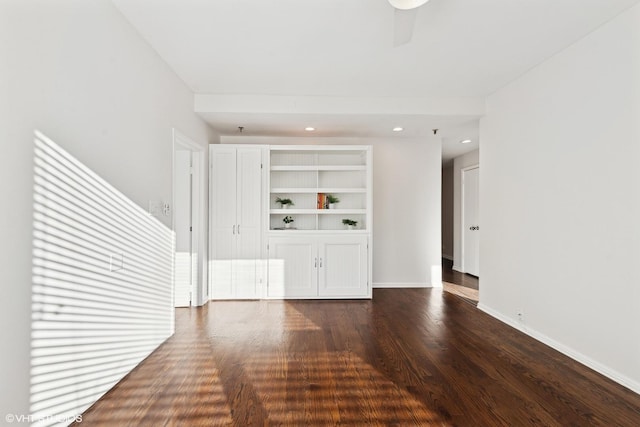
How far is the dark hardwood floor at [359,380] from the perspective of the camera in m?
1.97

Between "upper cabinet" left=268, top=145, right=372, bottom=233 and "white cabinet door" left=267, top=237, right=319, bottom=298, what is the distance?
0.28 meters

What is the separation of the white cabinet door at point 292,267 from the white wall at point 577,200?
90.5 inches

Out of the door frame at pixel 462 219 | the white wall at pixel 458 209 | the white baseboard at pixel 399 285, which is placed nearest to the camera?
the white baseboard at pixel 399 285

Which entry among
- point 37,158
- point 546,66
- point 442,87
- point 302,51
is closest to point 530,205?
point 546,66

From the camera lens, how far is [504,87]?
3734mm

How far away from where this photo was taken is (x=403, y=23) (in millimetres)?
2035

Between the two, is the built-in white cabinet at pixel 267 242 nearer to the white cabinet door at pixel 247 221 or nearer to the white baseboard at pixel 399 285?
the white cabinet door at pixel 247 221

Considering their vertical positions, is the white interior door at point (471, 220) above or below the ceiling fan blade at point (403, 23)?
below

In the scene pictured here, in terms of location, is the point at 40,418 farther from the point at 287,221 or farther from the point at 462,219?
the point at 462,219

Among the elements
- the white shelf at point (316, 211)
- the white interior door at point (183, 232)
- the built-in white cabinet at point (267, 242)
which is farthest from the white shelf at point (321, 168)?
the white interior door at point (183, 232)

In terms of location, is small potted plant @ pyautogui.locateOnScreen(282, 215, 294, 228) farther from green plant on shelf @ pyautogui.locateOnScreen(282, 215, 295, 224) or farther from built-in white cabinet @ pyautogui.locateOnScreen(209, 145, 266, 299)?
built-in white cabinet @ pyautogui.locateOnScreen(209, 145, 266, 299)

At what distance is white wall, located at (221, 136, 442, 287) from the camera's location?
5.39 meters

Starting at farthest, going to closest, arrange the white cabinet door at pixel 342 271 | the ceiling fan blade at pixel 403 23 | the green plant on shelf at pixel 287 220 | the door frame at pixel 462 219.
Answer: the door frame at pixel 462 219 → the green plant on shelf at pixel 287 220 → the white cabinet door at pixel 342 271 → the ceiling fan blade at pixel 403 23

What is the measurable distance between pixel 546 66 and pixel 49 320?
4.21 metres
